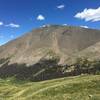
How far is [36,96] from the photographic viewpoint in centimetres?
7000

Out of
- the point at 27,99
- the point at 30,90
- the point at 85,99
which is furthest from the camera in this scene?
the point at 30,90

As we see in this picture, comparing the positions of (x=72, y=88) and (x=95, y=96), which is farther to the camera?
(x=72, y=88)

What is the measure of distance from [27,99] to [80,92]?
40.1 feet

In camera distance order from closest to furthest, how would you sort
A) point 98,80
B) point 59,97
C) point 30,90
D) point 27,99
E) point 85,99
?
point 85,99
point 59,97
point 27,99
point 98,80
point 30,90

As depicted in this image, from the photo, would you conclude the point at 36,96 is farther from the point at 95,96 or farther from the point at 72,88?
the point at 95,96

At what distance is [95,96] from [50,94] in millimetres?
15660

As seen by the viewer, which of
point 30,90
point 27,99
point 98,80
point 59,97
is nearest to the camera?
point 59,97

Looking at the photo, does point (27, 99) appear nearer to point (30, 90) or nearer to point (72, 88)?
point (72, 88)

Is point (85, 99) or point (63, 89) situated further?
point (63, 89)

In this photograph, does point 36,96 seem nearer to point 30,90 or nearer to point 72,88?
point 72,88

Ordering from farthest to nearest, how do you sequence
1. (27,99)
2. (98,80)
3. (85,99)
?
(98,80) → (27,99) → (85,99)

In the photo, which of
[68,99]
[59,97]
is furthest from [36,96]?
[68,99]

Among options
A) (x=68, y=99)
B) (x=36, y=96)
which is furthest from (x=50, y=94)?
(x=68, y=99)

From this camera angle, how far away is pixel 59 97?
6312 cm
